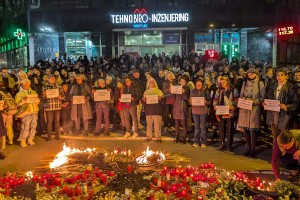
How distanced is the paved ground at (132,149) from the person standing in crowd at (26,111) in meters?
0.39

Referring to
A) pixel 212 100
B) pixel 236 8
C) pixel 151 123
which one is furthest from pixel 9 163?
pixel 236 8

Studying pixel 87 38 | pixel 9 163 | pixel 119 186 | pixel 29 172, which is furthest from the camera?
pixel 87 38

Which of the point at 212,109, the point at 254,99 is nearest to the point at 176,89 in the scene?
the point at 212,109

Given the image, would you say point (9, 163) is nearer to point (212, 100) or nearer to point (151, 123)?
point (151, 123)

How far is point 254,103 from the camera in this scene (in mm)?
9359

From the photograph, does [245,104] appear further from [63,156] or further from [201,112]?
[63,156]

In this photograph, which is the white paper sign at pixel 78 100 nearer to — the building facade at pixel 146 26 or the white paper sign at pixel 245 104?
the white paper sign at pixel 245 104

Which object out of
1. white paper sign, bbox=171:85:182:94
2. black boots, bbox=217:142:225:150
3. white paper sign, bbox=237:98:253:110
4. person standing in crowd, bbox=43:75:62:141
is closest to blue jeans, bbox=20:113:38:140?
person standing in crowd, bbox=43:75:62:141

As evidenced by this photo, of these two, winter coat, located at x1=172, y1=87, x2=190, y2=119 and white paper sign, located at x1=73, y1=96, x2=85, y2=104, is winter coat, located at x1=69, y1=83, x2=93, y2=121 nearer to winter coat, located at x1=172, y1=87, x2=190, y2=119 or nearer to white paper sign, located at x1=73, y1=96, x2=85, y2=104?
white paper sign, located at x1=73, y1=96, x2=85, y2=104

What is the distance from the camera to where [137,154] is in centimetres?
976

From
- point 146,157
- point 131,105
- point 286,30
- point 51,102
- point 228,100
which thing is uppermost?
point 286,30

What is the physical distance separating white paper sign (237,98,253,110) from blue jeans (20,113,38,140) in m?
5.74

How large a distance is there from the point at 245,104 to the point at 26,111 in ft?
19.5

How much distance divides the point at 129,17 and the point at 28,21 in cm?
738
